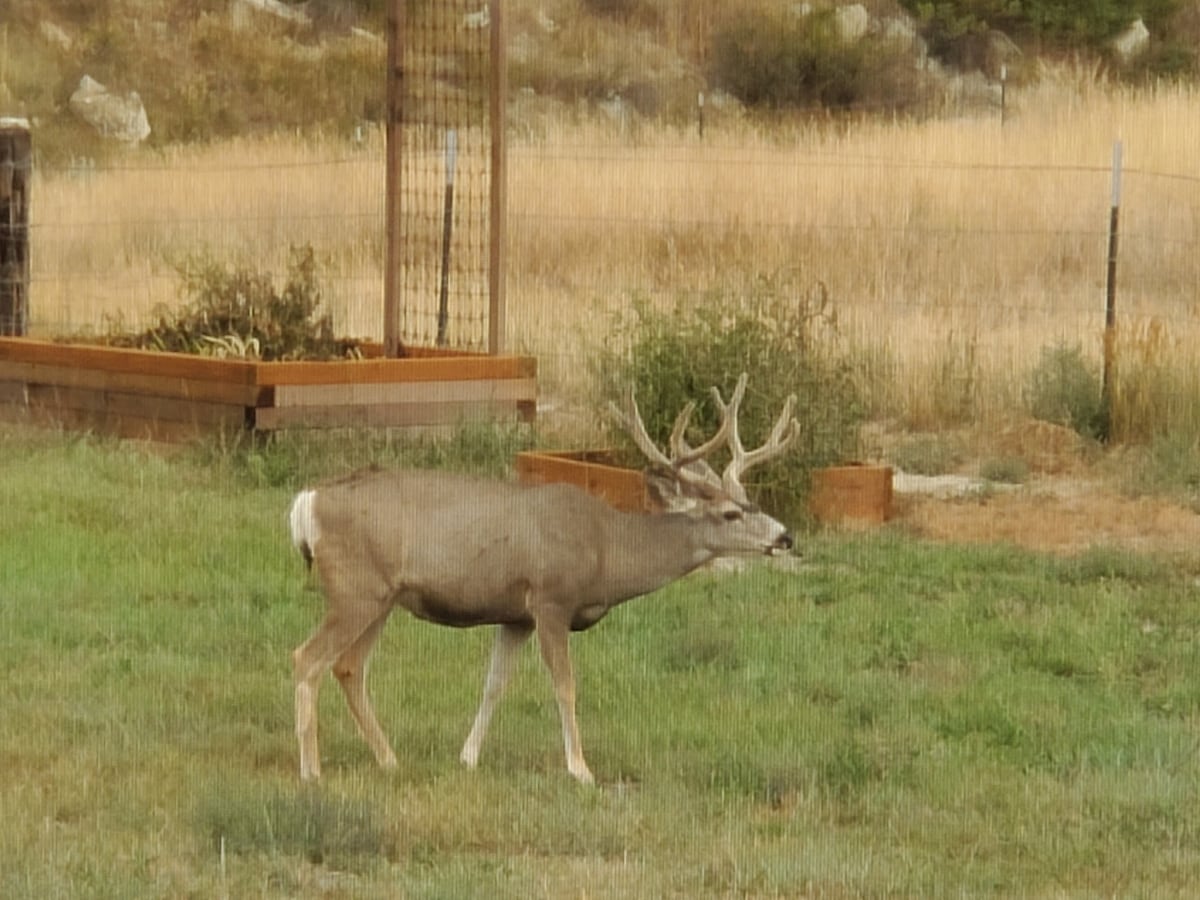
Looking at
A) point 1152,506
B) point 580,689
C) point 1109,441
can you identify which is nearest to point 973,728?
point 580,689

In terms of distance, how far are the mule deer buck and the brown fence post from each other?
8599 millimetres

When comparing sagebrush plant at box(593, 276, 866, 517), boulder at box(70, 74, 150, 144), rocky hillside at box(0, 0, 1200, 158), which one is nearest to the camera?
sagebrush plant at box(593, 276, 866, 517)

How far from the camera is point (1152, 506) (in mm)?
14859

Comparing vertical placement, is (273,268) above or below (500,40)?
below

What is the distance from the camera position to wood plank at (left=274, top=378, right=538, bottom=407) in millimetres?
15367

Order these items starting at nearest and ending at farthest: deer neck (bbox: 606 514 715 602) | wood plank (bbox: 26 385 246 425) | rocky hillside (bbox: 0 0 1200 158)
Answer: deer neck (bbox: 606 514 715 602), wood plank (bbox: 26 385 246 425), rocky hillside (bbox: 0 0 1200 158)

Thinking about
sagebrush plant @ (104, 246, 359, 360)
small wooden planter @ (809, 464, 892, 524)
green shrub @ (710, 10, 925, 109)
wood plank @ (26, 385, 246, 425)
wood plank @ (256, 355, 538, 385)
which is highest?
green shrub @ (710, 10, 925, 109)

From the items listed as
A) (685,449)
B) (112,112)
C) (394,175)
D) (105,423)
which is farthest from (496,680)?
(112,112)

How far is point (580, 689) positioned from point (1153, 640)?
252 centimetres

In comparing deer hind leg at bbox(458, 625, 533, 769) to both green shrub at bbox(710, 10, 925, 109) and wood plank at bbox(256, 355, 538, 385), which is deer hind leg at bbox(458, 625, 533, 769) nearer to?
wood plank at bbox(256, 355, 538, 385)

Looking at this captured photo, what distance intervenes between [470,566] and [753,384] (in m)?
5.01

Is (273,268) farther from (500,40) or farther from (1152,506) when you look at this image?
(1152,506)

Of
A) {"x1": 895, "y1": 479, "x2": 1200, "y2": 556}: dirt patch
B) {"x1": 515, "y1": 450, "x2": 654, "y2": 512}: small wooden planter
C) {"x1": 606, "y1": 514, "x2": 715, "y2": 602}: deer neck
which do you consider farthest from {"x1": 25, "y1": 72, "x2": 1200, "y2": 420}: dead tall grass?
{"x1": 606, "y1": 514, "x2": 715, "y2": 602}: deer neck

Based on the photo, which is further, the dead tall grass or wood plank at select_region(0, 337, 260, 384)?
the dead tall grass
